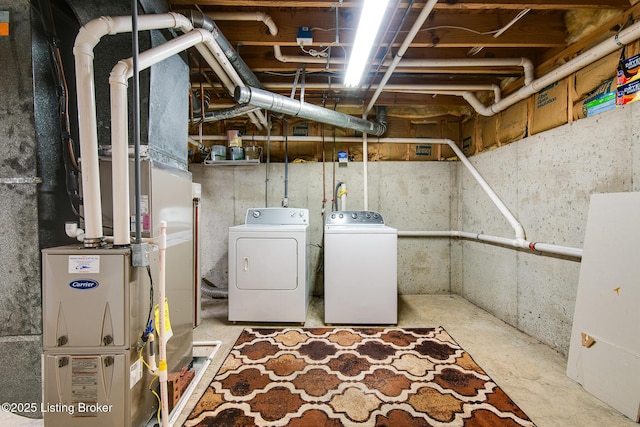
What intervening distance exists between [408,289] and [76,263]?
3490 millimetres

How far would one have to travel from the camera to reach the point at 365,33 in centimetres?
170

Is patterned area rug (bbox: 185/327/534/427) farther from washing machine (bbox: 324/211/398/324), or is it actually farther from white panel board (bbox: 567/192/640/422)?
white panel board (bbox: 567/192/640/422)

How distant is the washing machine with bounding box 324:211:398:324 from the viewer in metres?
2.69

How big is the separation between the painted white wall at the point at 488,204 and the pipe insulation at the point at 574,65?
1.27 ft

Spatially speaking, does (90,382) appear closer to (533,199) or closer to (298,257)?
(298,257)

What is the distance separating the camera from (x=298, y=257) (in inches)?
107

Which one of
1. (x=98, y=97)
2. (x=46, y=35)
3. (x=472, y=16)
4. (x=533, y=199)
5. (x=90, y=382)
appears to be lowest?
(x=90, y=382)

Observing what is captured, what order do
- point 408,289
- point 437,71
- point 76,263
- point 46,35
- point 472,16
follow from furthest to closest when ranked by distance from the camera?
point 408,289 → point 437,71 → point 472,16 → point 46,35 → point 76,263

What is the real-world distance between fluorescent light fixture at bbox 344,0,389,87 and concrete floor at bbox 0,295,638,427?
2364 millimetres

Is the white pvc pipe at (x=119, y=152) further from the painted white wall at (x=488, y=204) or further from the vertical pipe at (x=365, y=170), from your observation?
the vertical pipe at (x=365, y=170)

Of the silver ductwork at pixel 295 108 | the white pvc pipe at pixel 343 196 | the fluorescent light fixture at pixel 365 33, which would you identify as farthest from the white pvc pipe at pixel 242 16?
the white pvc pipe at pixel 343 196

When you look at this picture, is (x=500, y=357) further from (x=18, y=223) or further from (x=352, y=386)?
(x=18, y=223)

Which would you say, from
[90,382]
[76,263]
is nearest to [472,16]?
[76,263]

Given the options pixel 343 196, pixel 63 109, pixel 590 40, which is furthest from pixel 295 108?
pixel 590 40
